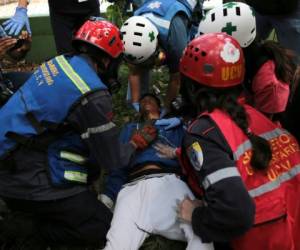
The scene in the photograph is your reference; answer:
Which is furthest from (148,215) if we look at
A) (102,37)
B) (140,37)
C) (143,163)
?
(140,37)

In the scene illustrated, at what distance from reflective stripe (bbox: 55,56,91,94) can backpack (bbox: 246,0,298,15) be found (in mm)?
2090

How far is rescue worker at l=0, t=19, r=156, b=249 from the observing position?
266 cm

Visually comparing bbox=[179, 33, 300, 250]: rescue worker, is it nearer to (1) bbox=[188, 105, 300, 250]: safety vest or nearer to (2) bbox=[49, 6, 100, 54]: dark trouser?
(1) bbox=[188, 105, 300, 250]: safety vest

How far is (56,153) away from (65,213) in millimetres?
445

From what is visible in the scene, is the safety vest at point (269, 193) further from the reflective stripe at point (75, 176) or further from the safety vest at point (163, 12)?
the safety vest at point (163, 12)

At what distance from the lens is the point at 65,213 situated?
295 centimetres

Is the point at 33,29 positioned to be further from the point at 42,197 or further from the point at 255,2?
the point at 42,197

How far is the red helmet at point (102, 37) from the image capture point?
112 inches

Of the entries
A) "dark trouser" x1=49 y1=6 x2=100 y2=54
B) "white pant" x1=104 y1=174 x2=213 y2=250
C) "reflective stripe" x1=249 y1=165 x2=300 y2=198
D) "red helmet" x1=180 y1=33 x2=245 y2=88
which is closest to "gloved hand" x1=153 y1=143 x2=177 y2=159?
"white pant" x1=104 y1=174 x2=213 y2=250

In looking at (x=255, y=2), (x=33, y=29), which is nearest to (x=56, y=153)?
(x=255, y=2)

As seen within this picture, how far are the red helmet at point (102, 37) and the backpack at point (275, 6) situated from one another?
5.40 ft

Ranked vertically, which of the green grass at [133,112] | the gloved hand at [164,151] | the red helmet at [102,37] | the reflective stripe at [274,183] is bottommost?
the green grass at [133,112]

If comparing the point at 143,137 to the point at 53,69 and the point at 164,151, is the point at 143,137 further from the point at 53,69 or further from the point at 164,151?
the point at 53,69

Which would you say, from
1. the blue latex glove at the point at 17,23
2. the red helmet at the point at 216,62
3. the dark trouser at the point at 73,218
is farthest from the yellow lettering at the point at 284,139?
the blue latex glove at the point at 17,23
